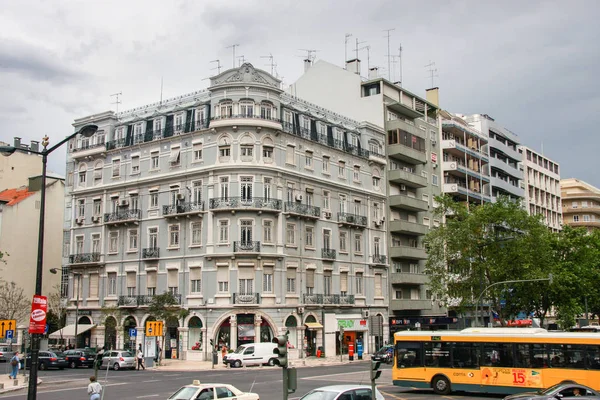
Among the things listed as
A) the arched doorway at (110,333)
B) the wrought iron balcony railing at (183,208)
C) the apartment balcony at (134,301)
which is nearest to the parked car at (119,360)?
the apartment balcony at (134,301)

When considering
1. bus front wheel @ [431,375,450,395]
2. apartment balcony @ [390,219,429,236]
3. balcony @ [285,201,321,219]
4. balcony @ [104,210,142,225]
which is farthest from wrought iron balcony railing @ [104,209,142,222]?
bus front wheel @ [431,375,450,395]

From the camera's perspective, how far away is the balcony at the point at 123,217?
188ft

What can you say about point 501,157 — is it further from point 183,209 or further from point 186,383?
point 186,383

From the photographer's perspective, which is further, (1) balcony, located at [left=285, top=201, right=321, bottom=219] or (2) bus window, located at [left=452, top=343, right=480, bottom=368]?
(1) balcony, located at [left=285, top=201, right=321, bottom=219]

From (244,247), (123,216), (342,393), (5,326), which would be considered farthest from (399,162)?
(342,393)

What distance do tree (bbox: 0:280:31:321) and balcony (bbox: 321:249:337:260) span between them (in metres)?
28.5

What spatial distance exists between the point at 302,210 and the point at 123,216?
15.4m

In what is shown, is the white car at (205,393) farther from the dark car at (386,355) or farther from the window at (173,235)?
the window at (173,235)

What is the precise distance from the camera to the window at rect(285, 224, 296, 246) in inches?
2147

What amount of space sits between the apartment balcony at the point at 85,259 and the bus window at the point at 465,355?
38625 mm

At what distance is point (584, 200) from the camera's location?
117 m

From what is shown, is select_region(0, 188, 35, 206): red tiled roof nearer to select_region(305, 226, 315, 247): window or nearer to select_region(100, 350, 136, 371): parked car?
select_region(100, 350, 136, 371): parked car

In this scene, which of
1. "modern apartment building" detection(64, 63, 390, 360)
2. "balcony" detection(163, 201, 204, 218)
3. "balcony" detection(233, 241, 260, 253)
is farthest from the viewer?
"balcony" detection(163, 201, 204, 218)

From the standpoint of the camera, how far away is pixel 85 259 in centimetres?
5991
